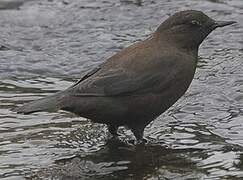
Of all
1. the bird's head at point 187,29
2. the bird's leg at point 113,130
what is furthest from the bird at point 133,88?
the bird's head at point 187,29

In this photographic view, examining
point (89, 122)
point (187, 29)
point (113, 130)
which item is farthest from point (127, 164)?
point (187, 29)

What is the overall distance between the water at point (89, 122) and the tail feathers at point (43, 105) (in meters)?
0.27

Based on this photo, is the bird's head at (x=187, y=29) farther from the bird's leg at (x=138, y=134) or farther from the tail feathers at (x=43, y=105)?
the tail feathers at (x=43, y=105)

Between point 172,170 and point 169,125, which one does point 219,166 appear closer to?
point 172,170

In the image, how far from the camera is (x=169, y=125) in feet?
18.9

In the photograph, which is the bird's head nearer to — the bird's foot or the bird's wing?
the bird's wing

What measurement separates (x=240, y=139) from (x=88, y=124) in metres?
1.14

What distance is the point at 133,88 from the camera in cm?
544

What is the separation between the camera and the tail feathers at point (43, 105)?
5023 millimetres

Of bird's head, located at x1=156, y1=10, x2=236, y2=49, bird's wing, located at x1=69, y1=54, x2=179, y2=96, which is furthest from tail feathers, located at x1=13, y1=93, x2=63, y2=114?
bird's head, located at x1=156, y1=10, x2=236, y2=49

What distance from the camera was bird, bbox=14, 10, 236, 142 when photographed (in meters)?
5.31

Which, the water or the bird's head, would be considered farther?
the bird's head

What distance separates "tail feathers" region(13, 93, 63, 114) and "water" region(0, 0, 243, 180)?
27 centimetres

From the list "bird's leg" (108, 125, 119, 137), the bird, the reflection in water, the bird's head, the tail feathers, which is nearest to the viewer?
the reflection in water
